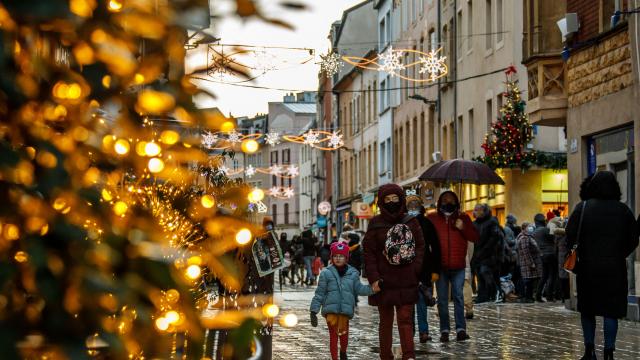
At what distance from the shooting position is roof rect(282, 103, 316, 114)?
133 metres

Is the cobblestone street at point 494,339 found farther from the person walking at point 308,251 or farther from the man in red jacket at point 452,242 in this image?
the person walking at point 308,251

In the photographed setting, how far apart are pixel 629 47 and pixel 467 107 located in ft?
74.1

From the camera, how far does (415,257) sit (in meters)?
12.5

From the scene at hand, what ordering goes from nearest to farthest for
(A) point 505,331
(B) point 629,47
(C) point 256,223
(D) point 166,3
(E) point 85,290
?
(E) point 85,290
(D) point 166,3
(C) point 256,223
(A) point 505,331
(B) point 629,47

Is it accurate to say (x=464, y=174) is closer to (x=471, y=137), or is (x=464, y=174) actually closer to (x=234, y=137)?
(x=234, y=137)

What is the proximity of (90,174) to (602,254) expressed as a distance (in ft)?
34.7

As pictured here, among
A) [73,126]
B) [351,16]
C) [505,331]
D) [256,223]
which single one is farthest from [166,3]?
[351,16]

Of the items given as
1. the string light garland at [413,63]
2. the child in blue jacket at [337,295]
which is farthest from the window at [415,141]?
the child in blue jacket at [337,295]

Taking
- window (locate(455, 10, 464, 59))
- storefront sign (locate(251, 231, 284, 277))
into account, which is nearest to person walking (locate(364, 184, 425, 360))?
storefront sign (locate(251, 231, 284, 277))

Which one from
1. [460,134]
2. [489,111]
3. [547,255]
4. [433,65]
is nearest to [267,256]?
[547,255]

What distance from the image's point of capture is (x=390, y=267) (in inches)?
493

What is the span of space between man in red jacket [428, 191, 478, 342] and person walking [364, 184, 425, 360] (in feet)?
10.7

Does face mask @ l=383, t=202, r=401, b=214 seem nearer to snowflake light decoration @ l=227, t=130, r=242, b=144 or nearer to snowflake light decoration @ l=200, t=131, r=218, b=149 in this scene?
snowflake light decoration @ l=227, t=130, r=242, b=144

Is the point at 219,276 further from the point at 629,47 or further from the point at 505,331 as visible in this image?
the point at 629,47
